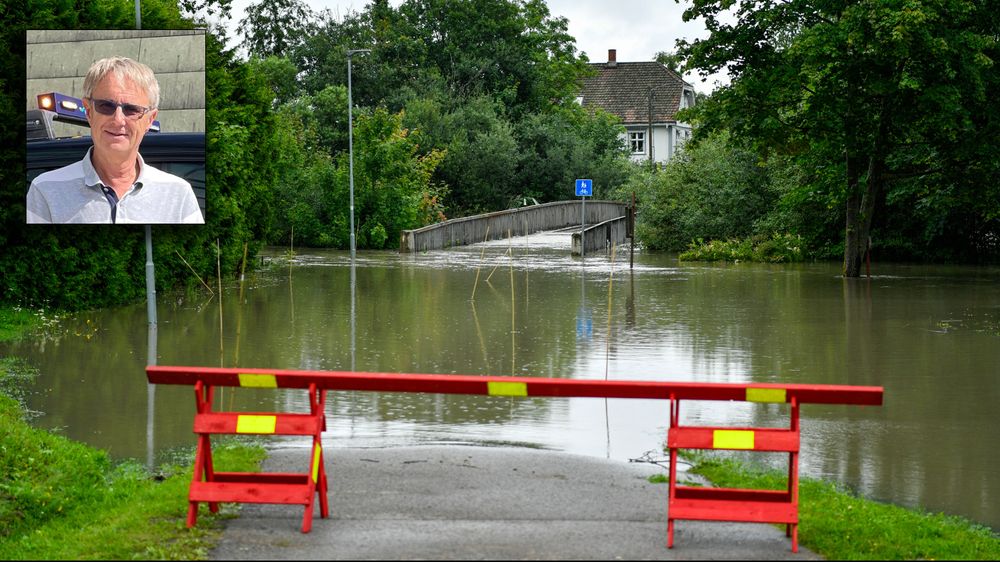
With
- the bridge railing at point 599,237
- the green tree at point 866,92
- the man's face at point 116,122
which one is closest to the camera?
the man's face at point 116,122

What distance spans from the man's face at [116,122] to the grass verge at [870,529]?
48.3ft

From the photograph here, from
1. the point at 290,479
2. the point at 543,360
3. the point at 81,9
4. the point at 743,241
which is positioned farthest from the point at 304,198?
the point at 290,479

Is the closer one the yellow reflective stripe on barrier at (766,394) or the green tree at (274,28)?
the yellow reflective stripe on barrier at (766,394)

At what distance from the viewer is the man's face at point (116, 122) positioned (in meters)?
21.3

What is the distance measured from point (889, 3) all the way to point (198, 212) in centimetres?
1507

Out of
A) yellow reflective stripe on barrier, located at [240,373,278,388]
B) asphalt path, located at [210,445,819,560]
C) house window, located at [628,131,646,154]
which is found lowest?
asphalt path, located at [210,445,819,560]

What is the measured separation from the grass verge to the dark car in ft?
48.5

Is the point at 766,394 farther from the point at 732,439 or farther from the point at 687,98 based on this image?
the point at 687,98

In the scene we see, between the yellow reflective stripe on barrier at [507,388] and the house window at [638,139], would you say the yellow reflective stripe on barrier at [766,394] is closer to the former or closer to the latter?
the yellow reflective stripe on barrier at [507,388]

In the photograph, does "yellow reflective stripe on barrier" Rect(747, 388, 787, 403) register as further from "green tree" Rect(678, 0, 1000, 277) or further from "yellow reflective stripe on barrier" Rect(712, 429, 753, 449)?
"green tree" Rect(678, 0, 1000, 277)

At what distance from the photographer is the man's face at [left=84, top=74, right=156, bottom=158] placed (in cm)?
2127

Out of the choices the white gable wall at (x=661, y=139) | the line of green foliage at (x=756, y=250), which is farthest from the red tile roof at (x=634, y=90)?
the line of green foliage at (x=756, y=250)

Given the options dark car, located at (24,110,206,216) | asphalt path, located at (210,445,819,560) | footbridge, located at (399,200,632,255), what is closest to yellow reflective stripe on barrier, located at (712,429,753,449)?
asphalt path, located at (210,445,819,560)

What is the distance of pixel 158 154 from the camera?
21859mm
